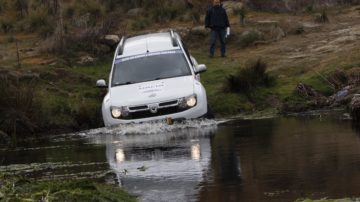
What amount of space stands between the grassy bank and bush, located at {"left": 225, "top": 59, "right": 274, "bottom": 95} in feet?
35.6

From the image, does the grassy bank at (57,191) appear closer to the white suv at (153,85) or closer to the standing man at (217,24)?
the white suv at (153,85)

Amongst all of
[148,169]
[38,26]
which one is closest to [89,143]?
[148,169]

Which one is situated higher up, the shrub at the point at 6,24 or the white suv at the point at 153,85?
the shrub at the point at 6,24

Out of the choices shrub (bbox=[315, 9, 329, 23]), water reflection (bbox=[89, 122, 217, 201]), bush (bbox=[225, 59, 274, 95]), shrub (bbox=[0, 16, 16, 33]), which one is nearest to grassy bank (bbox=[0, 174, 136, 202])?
water reflection (bbox=[89, 122, 217, 201])

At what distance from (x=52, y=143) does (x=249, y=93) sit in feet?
19.2

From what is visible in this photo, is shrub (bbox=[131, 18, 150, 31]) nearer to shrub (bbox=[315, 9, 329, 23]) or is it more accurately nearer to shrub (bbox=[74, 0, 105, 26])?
shrub (bbox=[74, 0, 105, 26])

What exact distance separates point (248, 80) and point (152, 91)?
173 inches

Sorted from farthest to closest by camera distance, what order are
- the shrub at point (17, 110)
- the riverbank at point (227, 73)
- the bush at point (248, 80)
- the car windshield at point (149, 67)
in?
1. the bush at point (248, 80)
2. the riverbank at point (227, 73)
3. the car windshield at point (149, 67)
4. the shrub at point (17, 110)

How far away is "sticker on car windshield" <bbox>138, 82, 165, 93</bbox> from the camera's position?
16.3 meters

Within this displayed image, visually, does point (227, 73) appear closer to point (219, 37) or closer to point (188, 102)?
point (219, 37)

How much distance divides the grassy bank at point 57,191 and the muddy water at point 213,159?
386 mm

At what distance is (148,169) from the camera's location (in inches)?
434

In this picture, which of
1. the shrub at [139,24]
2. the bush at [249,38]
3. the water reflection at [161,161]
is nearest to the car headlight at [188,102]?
the water reflection at [161,161]

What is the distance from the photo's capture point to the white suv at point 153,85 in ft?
52.4
